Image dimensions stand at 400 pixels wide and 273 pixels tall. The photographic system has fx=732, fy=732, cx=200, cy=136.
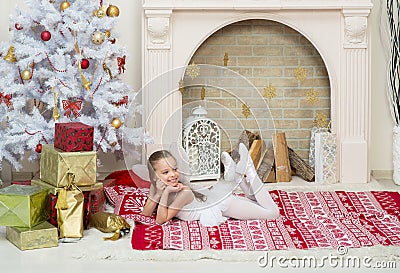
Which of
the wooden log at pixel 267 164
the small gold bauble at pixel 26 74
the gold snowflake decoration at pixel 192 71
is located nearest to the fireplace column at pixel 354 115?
the wooden log at pixel 267 164

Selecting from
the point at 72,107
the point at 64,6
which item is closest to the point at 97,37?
the point at 64,6

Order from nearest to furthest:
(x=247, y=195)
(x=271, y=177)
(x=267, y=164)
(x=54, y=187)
→ (x=54, y=187)
(x=247, y=195)
(x=267, y=164)
(x=271, y=177)

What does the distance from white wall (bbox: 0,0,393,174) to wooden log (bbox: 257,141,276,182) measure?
80cm

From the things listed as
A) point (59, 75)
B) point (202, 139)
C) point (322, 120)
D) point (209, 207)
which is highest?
point (59, 75)

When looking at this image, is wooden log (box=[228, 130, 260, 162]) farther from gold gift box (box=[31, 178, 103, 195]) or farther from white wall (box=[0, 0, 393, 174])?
white wall (box=[0, 0, 393, 174])

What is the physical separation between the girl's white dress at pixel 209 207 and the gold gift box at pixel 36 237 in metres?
0.63

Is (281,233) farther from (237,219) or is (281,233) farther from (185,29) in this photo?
(185,29)

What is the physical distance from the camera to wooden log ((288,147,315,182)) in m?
4.66

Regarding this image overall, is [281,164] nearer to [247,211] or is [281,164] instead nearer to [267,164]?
[267,164]

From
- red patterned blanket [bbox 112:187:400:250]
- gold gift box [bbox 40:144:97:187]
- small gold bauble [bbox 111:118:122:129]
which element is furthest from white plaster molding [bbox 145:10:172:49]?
gold gift box [bbox 40:144:97:187]

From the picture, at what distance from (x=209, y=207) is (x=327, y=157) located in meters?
1.29

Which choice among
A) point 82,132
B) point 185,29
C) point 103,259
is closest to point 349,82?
point 185,29

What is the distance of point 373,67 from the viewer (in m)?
4.82

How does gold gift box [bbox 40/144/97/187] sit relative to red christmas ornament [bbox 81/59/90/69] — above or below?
below
